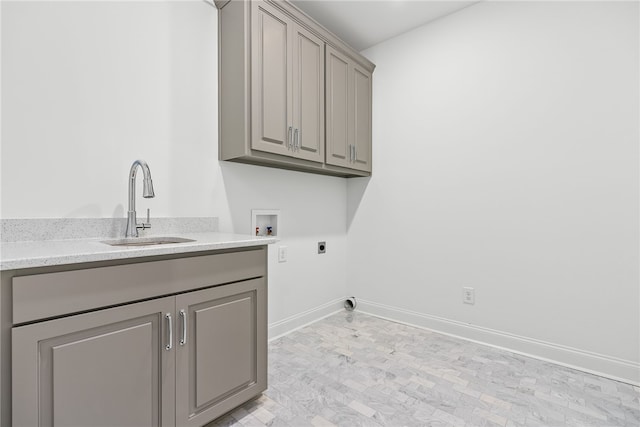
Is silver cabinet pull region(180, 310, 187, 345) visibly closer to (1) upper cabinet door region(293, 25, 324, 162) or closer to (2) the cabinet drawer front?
(2) the cabinet drawer front

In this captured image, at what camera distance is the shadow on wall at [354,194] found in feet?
9.68

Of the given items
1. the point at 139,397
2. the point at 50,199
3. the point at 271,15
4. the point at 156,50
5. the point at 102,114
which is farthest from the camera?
the point at 271,15

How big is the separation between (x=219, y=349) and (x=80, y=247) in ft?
→ 2.23

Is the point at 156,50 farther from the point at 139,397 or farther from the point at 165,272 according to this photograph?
the point at 139,397

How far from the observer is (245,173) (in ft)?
7.11

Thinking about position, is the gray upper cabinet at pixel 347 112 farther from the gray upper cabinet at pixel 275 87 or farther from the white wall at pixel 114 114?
the white wall at pixel 114 114

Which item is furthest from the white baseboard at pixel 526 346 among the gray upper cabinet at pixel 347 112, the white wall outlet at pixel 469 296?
the gray upper cabinet at pixel 347 112

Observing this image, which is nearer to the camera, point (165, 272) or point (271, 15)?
point (165, 272)

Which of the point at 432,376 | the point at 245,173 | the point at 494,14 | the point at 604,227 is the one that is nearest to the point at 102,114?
the point at 245,173

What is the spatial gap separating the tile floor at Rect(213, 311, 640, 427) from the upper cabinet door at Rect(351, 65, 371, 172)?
147cm

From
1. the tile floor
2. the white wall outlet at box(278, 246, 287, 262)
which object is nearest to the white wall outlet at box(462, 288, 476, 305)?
the tile floor

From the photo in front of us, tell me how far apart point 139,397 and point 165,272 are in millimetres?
445

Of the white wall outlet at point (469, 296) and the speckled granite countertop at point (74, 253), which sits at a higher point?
the speckled granite countertop at point (74, 253)

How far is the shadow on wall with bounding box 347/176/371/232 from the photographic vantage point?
9.68ft
